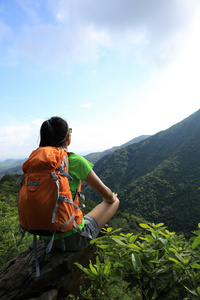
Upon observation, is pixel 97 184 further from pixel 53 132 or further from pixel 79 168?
pixel 53 132

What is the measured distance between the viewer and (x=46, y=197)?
180cm

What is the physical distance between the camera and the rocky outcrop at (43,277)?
2084mm

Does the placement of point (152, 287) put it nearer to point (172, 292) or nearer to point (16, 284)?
point (172, 292)

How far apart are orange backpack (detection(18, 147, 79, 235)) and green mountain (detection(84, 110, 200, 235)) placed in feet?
171

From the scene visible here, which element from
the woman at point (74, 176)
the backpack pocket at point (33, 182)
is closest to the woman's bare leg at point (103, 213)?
the woman at point (74, 176)

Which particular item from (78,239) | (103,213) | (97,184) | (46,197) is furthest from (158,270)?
(103,213)

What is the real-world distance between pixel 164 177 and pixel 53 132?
8096 centimetres

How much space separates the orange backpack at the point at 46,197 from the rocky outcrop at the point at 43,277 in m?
0.79

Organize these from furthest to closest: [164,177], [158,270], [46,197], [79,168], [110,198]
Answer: [164,177]
[110,198]
[79,168]
[46,197]
[158,270]

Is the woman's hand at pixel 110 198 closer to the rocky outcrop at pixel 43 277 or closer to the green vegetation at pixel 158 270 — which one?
the rocky outcrop at pixel 43 277

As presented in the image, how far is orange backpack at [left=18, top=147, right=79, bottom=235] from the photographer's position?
1790mm

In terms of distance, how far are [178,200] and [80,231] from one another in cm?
6725

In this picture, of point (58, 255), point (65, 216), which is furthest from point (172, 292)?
point (58, 255)

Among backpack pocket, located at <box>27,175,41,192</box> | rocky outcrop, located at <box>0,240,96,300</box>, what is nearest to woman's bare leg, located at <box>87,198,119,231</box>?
rocky outcrop, located at <box>0,240,96,300</box>
